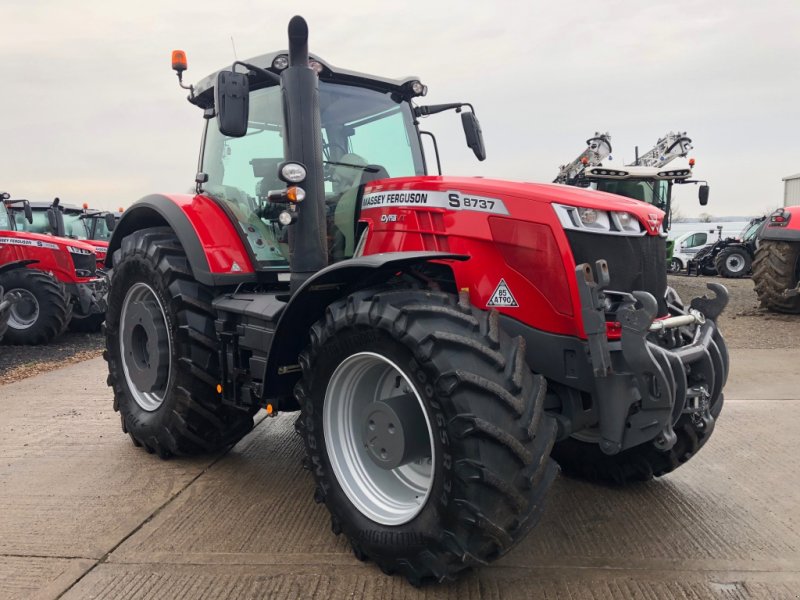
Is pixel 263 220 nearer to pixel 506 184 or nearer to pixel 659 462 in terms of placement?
pixel 506 184

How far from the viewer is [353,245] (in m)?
3.52

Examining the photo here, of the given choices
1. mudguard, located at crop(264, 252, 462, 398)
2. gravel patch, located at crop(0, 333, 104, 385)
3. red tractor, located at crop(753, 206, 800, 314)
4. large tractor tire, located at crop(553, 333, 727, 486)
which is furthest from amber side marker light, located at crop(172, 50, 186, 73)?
red tractor, located at crop(753, 206, 800, 314)

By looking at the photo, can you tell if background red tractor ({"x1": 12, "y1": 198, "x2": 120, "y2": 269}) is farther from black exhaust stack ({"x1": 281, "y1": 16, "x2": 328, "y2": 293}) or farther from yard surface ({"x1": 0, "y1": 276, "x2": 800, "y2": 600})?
black exhaust stack ({"x1": 281, "y1": 16, "x2": 328, "y2": 293})

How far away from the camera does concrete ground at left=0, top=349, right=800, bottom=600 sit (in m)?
2.58

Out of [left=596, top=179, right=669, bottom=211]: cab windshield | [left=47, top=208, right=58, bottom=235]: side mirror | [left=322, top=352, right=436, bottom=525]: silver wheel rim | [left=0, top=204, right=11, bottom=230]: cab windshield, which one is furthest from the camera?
[left=596, top=179, right=669, bottom=211]: cab windshield

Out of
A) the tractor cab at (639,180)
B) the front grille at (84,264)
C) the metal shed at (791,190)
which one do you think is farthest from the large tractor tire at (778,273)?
the metal shed at (791,190)

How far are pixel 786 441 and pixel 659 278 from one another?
2109mm

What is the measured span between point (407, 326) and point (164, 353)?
2.15 m

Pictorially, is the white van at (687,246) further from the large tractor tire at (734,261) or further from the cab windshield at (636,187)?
the cab windshield at (636,187)

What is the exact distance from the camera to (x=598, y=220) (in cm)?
280

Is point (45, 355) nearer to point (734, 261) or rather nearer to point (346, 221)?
point (346, 221)

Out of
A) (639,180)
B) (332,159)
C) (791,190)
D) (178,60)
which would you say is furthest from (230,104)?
(791,190)

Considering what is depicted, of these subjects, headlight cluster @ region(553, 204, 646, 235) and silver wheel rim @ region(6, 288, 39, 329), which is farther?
silver wheel rim @ region(6, 288, 39, 329)

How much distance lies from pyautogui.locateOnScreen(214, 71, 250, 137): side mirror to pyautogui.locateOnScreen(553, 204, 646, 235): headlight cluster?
147 cm
